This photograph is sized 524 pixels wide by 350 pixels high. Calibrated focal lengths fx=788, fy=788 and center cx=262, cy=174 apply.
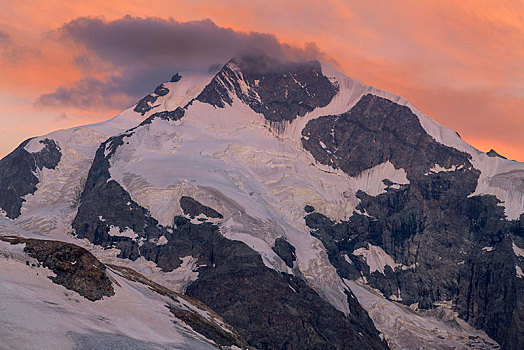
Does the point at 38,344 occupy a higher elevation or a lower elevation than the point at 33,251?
lower

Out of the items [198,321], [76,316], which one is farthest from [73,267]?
[198,321]

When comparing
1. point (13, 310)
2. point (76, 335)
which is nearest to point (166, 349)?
point (76, 335)

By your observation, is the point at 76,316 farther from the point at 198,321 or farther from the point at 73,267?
the point at 198,321

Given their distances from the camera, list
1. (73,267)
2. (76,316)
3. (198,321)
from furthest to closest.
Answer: (198,321)
(73,267)
(76,316)

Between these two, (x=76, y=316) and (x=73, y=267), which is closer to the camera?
(x=76, y=316)

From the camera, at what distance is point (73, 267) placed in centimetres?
10594

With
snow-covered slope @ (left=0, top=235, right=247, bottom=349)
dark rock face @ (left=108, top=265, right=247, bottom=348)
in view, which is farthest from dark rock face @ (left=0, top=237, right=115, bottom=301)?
dark rock face @ (left=108, top=265, right=247, bottom=348)

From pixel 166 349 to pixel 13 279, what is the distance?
20772 millimetres

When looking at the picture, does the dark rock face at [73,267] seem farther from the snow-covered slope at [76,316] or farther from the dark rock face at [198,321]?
the dark rock face at [198,321]

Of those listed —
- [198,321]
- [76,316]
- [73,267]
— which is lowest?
[76,316]

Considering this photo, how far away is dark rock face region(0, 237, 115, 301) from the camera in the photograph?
4053 inches

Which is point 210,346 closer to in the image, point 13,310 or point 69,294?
point 69,294

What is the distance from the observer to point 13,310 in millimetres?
85562

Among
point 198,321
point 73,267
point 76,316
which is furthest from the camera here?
point 198,321
